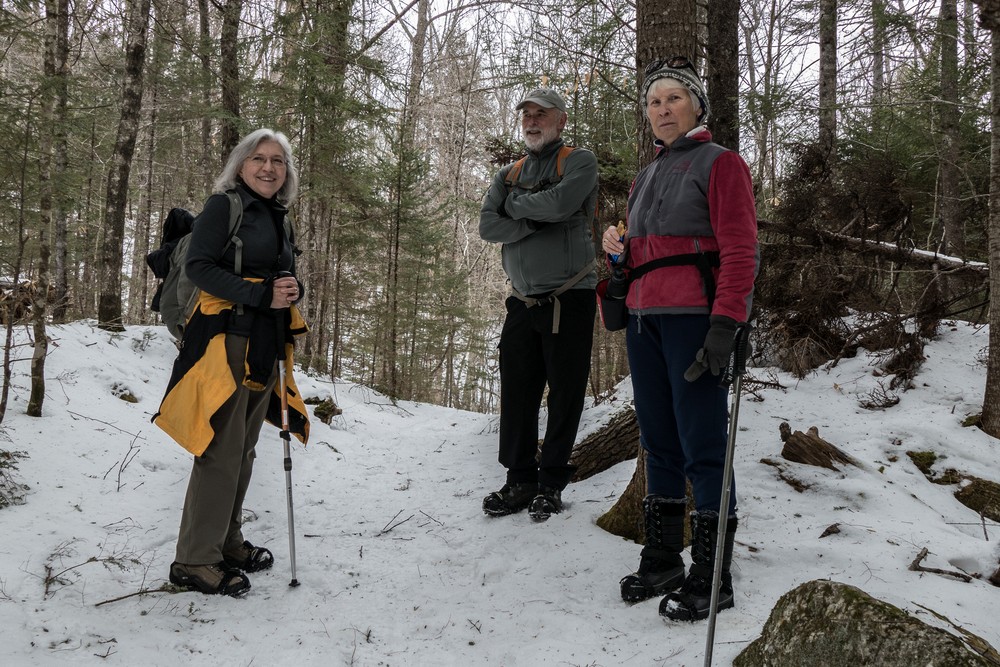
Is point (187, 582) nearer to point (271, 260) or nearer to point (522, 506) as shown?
point (271, 260)

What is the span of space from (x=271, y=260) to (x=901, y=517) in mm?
3807

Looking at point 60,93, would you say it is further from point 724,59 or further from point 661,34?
point 724,59

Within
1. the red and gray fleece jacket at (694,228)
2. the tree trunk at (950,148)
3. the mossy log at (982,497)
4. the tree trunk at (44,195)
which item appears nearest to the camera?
the red and gray fleece jacket at (694,228)

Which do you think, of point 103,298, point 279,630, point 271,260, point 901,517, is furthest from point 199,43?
point 901,517

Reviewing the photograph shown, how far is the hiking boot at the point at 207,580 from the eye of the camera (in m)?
2.92

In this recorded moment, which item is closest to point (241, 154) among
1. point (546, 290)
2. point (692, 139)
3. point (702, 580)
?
point (546, 290)

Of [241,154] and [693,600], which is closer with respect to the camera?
[693,600]

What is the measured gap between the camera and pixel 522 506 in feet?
12.9

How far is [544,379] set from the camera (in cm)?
401

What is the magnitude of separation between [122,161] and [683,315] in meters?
7.98

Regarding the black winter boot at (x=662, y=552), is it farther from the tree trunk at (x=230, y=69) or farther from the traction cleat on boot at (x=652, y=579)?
the tree trunk at (x=230, y=69)

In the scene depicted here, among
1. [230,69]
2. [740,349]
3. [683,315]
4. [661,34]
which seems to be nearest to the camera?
[740,349]

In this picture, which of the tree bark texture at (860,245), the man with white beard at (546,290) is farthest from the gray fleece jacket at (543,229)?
the tree bark texture at (860,245)

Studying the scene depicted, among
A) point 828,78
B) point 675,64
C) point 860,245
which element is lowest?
point 860,245
